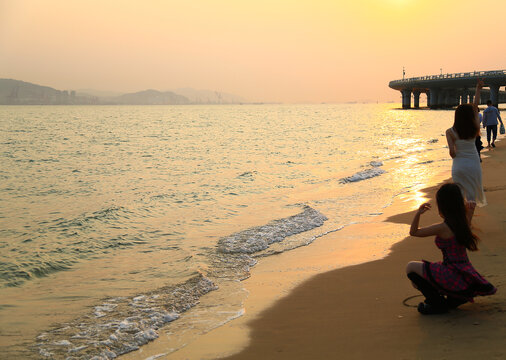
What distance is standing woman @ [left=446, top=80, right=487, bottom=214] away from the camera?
6.35 m

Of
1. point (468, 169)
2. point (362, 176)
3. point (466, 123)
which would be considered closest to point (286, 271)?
point (468, 169)

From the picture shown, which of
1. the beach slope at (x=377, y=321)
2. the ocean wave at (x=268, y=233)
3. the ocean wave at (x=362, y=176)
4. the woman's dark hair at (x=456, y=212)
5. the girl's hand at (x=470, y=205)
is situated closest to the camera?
the beach slope at (x=377, y=321)

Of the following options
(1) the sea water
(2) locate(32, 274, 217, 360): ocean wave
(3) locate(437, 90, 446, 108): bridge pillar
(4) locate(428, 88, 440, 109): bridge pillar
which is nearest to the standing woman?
(1) the sea water

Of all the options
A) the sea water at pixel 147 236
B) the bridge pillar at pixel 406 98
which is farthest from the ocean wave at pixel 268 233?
the bridge pillar at pixel 406 98

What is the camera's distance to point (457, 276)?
4750 mm

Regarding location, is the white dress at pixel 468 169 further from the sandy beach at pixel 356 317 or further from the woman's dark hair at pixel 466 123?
the sandy beach at pixel 356 317

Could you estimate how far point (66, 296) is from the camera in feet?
24.2

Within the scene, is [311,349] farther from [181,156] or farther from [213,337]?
[181,156]

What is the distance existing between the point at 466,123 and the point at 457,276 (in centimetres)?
239

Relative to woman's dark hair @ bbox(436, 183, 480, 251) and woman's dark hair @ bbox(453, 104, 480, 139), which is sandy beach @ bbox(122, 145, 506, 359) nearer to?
woman's dark hair @ bbox(436, 183, 480, 251)

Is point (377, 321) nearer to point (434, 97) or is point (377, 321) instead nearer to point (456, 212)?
point (456, 212)

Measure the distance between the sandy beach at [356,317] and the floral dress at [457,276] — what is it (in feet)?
0.72

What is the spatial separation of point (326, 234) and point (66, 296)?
5.22 m

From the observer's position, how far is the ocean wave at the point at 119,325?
537 centimetres
